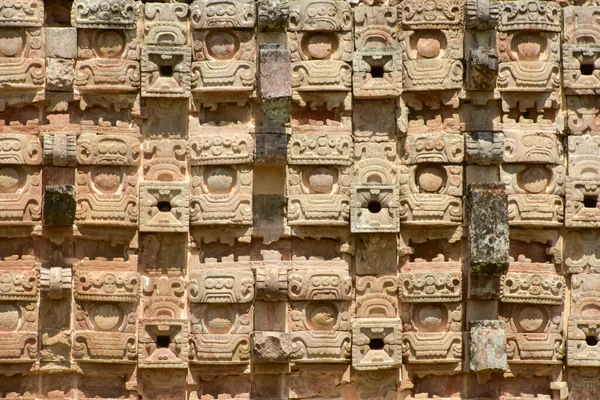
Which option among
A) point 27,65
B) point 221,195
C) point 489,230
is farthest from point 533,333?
point 27,65

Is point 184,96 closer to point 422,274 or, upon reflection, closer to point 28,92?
point 28,92

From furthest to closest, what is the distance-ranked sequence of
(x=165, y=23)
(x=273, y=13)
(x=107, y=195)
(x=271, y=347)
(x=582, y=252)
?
(x=582, y=252) < (x=165, y=23) < (x=107, y=195) < (x=273, y=13) < (x=271, y=347)

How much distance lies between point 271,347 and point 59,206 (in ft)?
7.68

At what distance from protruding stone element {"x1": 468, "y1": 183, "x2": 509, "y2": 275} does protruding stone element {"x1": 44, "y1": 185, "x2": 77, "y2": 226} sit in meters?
3.71

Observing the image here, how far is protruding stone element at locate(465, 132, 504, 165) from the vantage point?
11070mm

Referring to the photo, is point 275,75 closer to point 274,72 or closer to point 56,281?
point 274,72

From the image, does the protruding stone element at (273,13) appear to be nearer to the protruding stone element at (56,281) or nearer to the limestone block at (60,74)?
the limestone block at (60,74)

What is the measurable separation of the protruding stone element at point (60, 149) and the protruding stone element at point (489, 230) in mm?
3744

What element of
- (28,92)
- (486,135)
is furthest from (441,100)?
(28,92)

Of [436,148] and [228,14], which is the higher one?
[228,14]

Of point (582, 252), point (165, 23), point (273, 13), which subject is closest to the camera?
point (273, 13)

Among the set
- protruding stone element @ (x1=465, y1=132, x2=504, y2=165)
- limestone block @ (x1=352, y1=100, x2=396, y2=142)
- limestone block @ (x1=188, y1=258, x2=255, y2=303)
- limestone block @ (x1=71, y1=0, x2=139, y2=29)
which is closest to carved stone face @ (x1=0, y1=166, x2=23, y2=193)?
limestone block @ (x1=71, y1=0, x2=139, y2=29)

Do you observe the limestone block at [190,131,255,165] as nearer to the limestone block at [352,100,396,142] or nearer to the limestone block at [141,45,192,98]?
the limestone block at [141,45,192,98]

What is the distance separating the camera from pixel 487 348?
10.9 m
